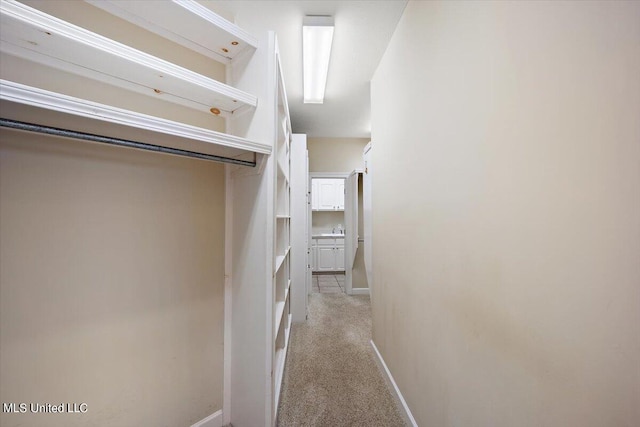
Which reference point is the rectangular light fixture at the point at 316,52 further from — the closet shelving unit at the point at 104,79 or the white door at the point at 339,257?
the white door at the point at 339,257

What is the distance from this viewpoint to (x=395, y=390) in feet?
5.74

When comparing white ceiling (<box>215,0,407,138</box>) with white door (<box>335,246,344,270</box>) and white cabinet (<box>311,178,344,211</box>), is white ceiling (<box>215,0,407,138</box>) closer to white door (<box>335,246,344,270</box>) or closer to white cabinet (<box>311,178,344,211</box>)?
white cabinet (<box>311,178,344,211</box>)

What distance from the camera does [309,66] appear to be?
242 centimetres

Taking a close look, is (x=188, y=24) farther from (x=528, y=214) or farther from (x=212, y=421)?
(x=212, y=421)

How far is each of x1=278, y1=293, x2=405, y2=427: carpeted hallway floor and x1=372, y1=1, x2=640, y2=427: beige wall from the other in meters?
0.41

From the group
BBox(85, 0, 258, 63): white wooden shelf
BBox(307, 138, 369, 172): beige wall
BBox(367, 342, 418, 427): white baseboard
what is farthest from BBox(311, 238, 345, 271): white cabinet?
BBox(85, 0, 258, 63): white wooden shelf

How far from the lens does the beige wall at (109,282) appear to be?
0.91 meters

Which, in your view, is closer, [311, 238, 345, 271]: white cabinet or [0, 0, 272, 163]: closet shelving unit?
[0, 0, 272, 163]: closet shelving unit

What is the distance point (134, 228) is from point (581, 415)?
168 cm

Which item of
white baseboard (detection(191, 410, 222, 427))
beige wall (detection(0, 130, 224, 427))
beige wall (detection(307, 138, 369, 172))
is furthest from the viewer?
beige wall (detection(307, 138, 369, 172))

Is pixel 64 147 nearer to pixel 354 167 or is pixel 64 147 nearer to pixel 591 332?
pixel 591 332

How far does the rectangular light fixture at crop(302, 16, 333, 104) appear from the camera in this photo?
1843 millimetres

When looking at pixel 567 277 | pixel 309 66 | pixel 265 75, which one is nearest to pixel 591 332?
pixel 567 277

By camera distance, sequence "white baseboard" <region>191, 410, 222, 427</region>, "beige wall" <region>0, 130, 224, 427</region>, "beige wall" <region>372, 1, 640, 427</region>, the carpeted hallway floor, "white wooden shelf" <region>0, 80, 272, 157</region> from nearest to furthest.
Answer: "beige wall" <region>372, 1, 640, 427</region> → "white wooden shelf" <region>0, 80, 272, 157</region> → "beige wall" <region>0, 130, 224, 427</region> → "white baseboard" <region>191, 410, 222, 427</region> → the carpeted hallway floor
